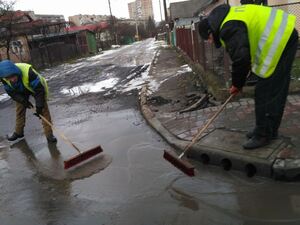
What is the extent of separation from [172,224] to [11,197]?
221 cm

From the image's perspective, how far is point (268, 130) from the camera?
14.8ft

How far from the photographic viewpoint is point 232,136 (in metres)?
5.07

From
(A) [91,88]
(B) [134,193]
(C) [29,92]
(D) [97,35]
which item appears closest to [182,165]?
(B) [134,193]

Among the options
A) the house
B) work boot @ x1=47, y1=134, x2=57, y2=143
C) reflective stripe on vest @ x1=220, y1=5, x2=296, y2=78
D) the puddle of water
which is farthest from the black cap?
the house

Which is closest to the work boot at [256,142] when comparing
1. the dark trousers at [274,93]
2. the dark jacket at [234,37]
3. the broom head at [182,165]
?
the dark trousers at [274,93]

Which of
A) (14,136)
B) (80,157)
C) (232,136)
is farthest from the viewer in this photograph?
(14,136)

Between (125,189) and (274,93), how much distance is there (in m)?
2.04

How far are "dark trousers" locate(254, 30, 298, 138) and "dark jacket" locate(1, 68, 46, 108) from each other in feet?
12.1

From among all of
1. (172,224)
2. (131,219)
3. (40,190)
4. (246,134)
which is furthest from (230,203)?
(40,190)

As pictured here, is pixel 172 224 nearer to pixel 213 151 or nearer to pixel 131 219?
pixel 131 219

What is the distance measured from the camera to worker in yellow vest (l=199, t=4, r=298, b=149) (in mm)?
4027

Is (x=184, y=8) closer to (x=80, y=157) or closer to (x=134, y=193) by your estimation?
(x=80, y=157)

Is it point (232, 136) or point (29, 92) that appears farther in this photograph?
point (29, 92)

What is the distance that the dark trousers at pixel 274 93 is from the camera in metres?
4.24
